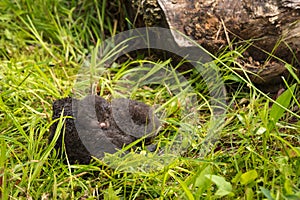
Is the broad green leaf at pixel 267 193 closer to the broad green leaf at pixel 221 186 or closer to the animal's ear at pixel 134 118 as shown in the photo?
the broad green leaf at pixel 221 186

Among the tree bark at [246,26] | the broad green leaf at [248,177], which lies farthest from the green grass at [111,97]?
the tree bark at [246,26]

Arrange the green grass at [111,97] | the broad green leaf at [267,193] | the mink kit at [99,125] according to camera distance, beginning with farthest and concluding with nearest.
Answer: the mink kit at [99,125] < the green grass at [111,97] < the broad green leaf at [267,193]

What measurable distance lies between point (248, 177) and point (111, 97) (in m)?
1.10

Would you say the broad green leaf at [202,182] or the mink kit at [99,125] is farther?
the mink kit at [99,125]

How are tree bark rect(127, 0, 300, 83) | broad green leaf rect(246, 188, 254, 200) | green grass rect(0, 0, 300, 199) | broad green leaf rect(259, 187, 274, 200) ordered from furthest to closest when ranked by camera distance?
tree bark rect(127, 0, 300, 83) → green grass rect(0, 0, 300, 199) → broad green leaf rect(246, 188, 254, 200) → broad green leaf rect(259, 187, 274, 200)

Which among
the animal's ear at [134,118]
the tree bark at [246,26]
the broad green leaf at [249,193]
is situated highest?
the tree bark at [246,26]

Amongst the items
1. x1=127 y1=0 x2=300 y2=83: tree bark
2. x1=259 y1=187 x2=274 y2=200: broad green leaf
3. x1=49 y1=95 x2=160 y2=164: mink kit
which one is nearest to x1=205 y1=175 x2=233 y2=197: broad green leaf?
x1=259 y1=187 x2=274 y2=200: broad green leaf

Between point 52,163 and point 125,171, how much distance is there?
38cm

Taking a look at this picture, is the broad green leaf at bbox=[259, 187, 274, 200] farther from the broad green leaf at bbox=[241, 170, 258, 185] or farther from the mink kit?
the mink kit

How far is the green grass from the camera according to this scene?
2027mm

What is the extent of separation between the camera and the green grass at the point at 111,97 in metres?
2.03

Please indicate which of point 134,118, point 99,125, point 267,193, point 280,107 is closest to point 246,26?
point 280,107

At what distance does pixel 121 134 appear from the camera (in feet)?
7.84

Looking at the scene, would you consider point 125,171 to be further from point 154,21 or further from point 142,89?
point 154,21
